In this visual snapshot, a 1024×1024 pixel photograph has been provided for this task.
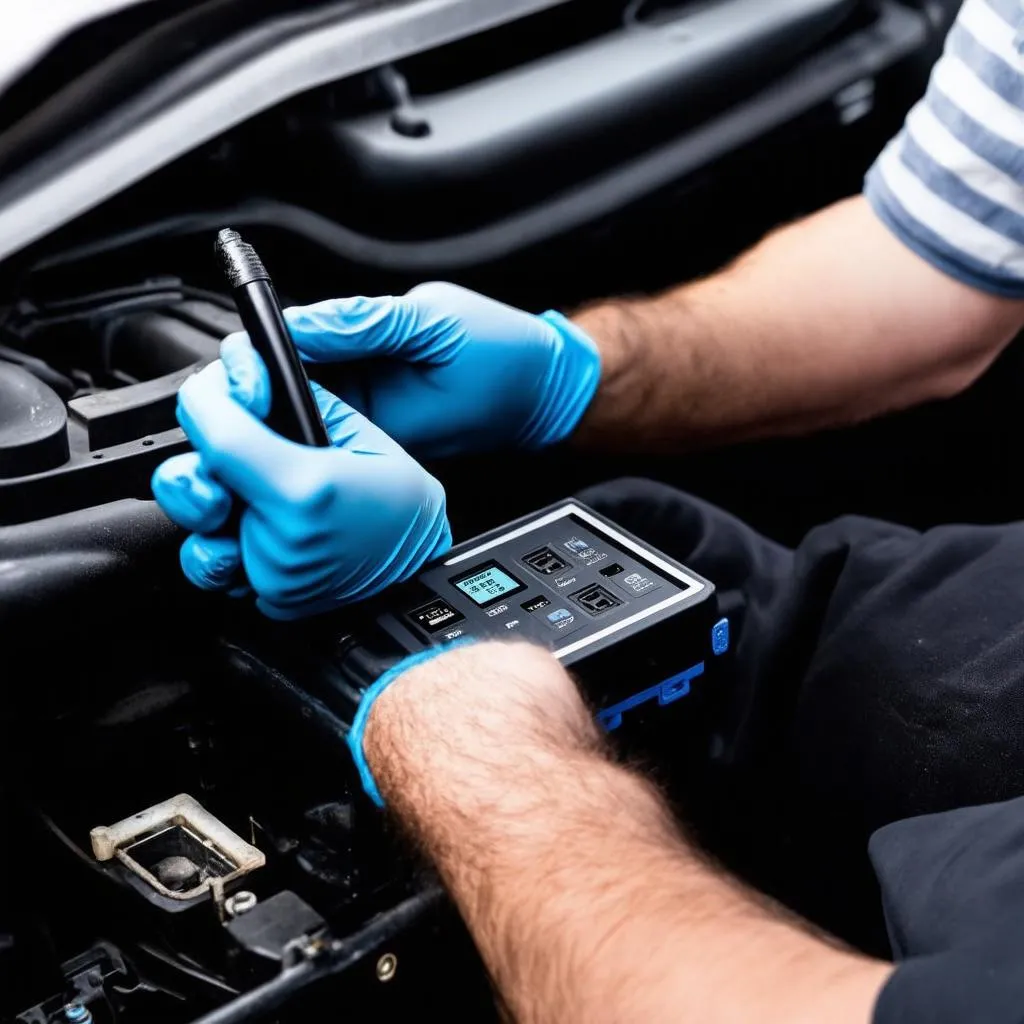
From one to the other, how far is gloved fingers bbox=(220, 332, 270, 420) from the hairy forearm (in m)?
0.42

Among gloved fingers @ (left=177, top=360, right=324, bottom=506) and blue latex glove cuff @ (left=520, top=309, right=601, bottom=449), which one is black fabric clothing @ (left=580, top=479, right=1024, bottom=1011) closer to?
blue latex glove cuff @ (left=520, top=309, right=601, bottom=449)

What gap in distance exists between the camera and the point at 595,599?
0.76 m

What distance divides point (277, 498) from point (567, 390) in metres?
0.39

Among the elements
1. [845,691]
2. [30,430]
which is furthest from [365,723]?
[845,691]

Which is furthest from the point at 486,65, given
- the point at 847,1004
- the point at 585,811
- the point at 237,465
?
the point at 847,1004

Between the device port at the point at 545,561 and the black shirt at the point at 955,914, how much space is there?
228 millimetres

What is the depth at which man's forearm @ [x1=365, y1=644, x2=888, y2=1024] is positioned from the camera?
57cm

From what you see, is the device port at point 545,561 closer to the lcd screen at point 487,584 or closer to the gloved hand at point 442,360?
the lcd screen at point 487,584

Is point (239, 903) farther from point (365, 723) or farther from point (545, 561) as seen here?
point (545, 561)

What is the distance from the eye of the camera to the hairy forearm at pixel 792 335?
1139mm

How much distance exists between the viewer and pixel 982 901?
60 cm

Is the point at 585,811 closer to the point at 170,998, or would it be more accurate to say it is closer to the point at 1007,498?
the point at 170,998

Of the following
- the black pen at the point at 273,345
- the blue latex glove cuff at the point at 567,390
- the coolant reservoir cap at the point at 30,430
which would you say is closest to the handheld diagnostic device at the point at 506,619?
the black pen at the point at 273,345

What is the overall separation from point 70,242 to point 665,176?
0.52 m
